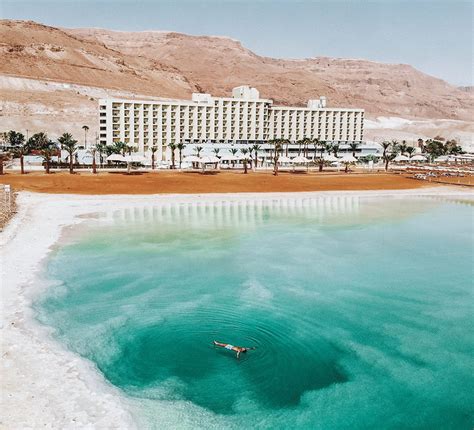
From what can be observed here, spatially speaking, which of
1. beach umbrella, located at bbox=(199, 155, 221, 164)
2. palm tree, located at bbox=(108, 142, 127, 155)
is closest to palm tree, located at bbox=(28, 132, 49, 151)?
palm tree, located at bbox=(108, 142, 127, 155)

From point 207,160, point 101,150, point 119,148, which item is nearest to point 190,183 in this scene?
point 207,160

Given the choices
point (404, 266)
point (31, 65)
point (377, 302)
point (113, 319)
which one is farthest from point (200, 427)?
point (31, 65)

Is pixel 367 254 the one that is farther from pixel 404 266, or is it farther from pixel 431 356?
pixel 431 356

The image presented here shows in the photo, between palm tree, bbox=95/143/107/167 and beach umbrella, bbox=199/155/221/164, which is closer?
beach umbrella, bbox=199/155/221/164

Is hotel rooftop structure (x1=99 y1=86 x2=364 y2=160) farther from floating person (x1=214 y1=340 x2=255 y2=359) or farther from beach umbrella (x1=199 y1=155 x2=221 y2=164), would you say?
floating person (x1=214 y1=340 x2=255 y2=359)

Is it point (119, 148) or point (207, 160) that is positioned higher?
point (119, 148)

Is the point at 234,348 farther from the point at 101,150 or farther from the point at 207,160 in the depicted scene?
the point at 101,150
